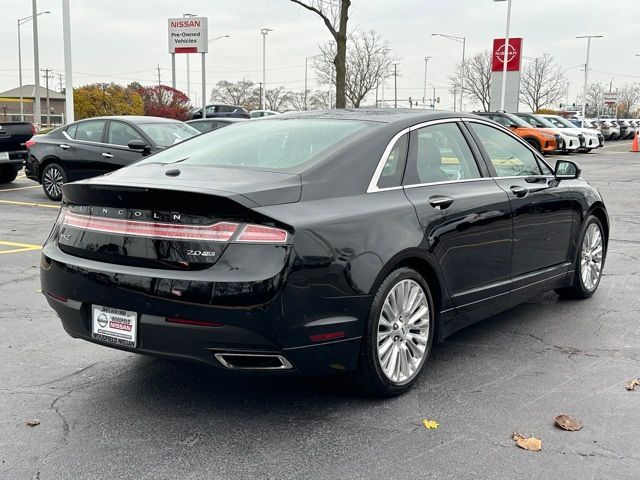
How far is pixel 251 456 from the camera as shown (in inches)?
129

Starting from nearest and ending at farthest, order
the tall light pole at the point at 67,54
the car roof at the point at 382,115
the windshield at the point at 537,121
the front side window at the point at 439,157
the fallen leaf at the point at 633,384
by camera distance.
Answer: the fallen leaf at the point at 633,384 → the front side window at the point at 439,157 → the car roof at the point at 382,115 → the tall light pole at the point at 67,54 → the windshield at the point at 537,121

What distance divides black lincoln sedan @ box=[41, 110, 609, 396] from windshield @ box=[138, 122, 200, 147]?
8.09m

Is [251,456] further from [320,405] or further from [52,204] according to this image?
[52,204]

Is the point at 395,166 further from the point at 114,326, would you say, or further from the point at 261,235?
the point at 114,326

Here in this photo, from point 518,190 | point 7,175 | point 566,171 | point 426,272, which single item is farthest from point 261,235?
point 7,175

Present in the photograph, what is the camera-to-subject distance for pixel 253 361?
344cm

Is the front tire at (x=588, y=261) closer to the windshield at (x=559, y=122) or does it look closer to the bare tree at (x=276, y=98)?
the windshield at (x=559, y=122)

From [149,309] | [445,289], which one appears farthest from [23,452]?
[445,289]

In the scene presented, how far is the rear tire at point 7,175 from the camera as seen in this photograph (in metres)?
16.1

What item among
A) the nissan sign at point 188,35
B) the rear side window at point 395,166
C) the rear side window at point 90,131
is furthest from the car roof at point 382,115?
the nissan sign at point 188,35

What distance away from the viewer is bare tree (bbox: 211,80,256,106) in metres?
84.6

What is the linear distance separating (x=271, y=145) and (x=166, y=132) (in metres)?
9.12

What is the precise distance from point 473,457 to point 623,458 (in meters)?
0.69

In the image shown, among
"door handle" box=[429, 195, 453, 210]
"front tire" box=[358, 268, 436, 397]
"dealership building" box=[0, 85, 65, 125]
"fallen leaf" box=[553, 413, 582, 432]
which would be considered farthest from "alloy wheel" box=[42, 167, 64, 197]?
"dealership building" box=[0, 85, 65, 125]
